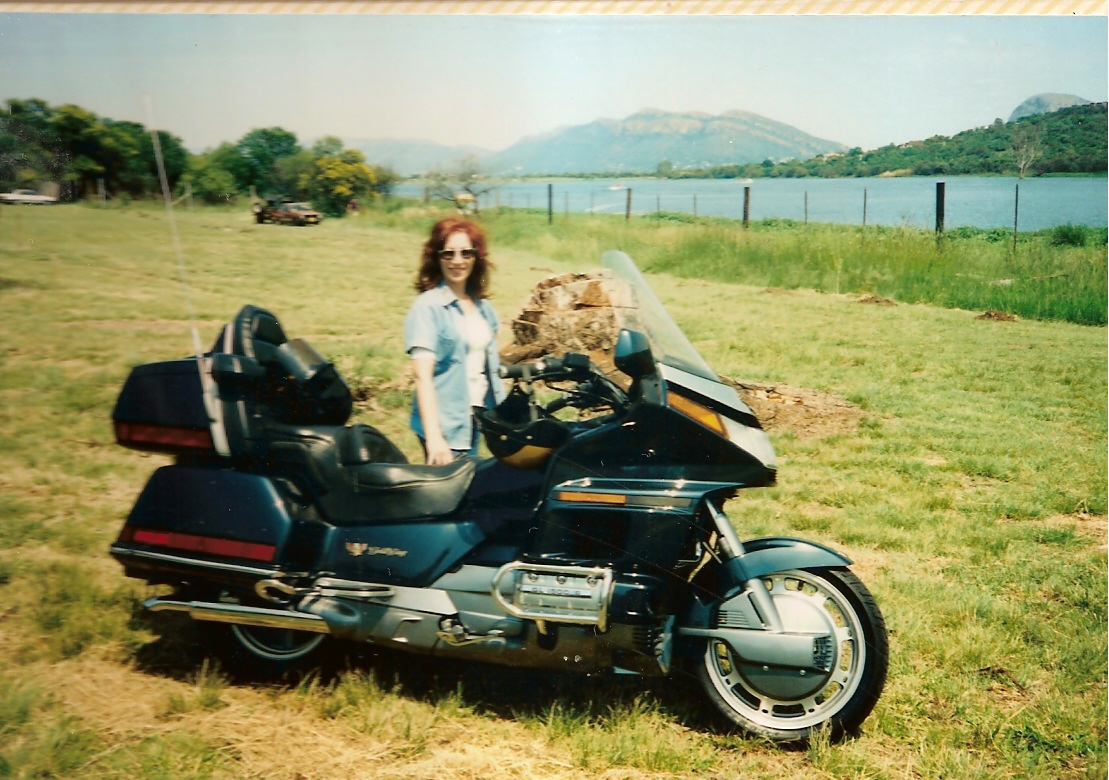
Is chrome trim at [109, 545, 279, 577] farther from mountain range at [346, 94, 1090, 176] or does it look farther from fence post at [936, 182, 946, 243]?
fence post at [936, 182, 946, 243]

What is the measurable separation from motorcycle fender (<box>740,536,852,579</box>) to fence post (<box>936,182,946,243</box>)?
5.98 feet

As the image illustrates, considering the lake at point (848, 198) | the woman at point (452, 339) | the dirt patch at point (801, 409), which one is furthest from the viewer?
the dirt patch at point (801, 409)

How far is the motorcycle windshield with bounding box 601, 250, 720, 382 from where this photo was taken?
91.5 inches

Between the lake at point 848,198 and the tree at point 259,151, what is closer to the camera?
the tree at point 259,151

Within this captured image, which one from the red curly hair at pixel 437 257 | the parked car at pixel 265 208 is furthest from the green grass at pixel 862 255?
the parked car at pixel 265 208

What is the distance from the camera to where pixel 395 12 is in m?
2.51

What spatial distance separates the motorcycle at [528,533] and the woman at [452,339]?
28 centimetres

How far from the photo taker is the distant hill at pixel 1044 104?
2.87 metres

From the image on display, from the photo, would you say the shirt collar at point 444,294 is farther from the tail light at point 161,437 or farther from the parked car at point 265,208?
the tail light at point 161,437

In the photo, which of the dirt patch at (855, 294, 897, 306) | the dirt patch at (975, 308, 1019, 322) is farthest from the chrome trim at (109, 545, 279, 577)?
the dirt patch at (975, 308, 1019, 322)

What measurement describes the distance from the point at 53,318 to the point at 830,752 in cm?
293

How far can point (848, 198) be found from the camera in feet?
10.9

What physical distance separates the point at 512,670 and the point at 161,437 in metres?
1.34

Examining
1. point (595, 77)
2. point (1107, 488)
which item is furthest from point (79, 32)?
point (1107, 488)
